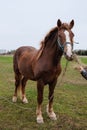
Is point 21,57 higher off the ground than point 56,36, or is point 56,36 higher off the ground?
point 56,36

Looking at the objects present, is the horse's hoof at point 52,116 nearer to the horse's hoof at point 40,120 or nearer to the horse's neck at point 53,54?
the horse's hoof at point 40,120

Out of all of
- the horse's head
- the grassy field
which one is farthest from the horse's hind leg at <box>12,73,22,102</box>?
the horse's head

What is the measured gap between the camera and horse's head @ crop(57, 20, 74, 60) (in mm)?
6636

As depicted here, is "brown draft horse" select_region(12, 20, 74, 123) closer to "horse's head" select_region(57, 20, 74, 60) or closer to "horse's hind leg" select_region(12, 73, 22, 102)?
"horse's head" select_region(57, 20, 74, 60)

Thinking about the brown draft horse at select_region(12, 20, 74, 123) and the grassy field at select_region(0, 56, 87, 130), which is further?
the grassy field at select_region(0, 56, 87, 130)

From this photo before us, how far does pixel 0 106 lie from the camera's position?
9250mm

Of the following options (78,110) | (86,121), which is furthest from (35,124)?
(78,110)

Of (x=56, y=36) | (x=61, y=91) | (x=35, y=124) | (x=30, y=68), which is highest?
(x=56, y=36)

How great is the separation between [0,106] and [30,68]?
153 centimetres

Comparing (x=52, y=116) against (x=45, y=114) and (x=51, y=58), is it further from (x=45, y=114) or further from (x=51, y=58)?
(x=51, y=58)

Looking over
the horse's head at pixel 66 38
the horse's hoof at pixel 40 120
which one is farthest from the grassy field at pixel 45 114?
the horse's head at pixel 66 38

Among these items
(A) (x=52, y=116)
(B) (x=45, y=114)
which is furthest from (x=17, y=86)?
(A) (x=52, y=116)

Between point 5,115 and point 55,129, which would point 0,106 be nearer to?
point 5,115

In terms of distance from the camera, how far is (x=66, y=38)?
6.88 metres
